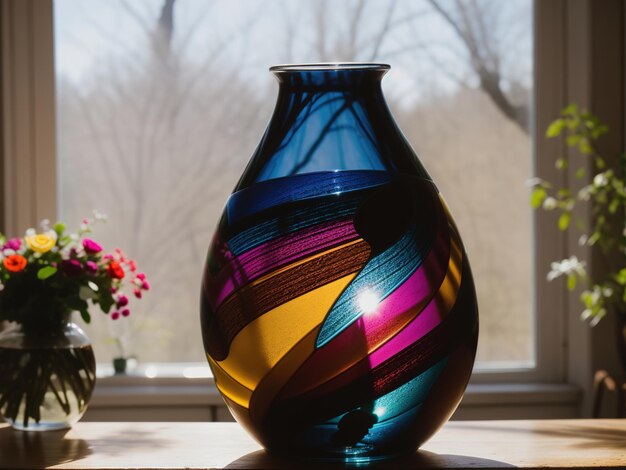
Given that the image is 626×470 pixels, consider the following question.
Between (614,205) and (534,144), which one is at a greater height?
(534,144)

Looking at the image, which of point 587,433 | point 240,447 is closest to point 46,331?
point 240,447

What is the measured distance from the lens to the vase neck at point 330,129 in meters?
0.78

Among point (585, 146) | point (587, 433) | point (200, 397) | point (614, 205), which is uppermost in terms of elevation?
point (585, 146)

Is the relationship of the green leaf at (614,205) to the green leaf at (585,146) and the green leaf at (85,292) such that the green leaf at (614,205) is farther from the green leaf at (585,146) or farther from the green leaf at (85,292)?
the green leaf at (85,292)

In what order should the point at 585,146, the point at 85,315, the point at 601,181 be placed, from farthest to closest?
the point at 585,146
the point at 601,181
the point at 85,315

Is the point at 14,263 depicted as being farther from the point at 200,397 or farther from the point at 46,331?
the point at 200,397

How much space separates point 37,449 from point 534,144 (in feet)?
6.23

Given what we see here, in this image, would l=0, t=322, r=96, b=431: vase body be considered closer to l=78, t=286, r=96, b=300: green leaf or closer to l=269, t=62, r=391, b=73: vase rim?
l=78, t=286, r=96, b=300: green leaf

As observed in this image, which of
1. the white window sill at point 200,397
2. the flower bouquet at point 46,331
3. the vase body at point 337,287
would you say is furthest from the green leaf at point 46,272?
the white window sill at point 200,397

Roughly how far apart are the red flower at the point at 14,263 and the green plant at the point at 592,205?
137 centimetres

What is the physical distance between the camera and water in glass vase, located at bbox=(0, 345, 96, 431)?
1.09 m

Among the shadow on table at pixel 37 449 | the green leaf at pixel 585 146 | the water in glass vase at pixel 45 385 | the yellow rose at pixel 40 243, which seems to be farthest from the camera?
the green leaf at pixel 585 146

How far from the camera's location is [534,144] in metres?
2.56

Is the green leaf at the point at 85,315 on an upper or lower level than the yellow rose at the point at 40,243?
lower
